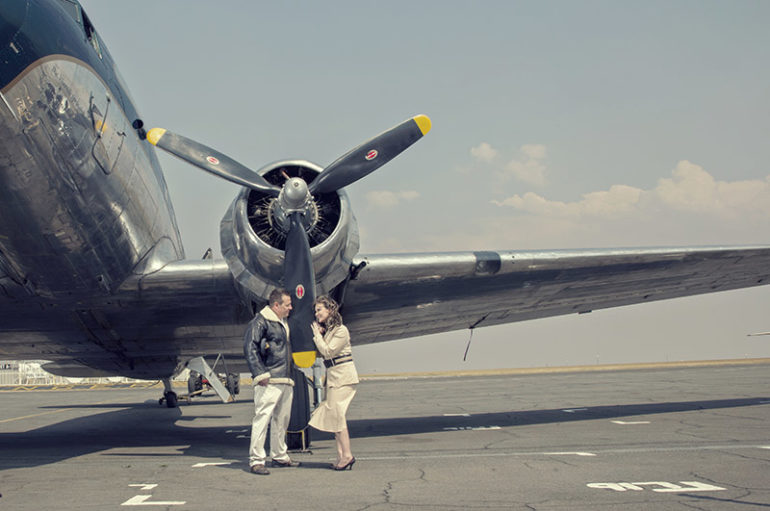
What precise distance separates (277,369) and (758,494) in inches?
182

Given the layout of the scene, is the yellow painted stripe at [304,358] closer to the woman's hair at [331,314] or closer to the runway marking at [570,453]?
the woman's hair at [331,314]

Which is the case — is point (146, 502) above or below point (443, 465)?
above

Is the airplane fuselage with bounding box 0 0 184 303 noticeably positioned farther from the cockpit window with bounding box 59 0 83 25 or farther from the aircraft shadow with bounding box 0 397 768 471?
the aircraft shadow with bounding box 0 397 768 471

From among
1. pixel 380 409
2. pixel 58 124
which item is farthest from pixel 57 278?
pixel 380 409

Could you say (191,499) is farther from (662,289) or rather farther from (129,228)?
(662,289)

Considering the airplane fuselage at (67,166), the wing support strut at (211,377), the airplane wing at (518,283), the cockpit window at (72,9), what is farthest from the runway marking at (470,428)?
the cockpit window at (72,9)

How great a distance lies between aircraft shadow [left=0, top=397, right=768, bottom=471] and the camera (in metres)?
9.08

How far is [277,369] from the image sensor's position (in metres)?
7.36

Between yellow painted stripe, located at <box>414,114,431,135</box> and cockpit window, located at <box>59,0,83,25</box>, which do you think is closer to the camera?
cockpit window, located at <box>59,0,83,25</box>

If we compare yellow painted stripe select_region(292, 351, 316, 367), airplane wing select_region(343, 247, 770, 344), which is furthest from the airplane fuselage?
airplane wing select_region(343, 247, 770, 344)

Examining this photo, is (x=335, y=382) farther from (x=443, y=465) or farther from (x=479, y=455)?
(x=479, y=455)

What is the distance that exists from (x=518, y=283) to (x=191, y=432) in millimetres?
6821

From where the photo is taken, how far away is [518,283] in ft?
35.8

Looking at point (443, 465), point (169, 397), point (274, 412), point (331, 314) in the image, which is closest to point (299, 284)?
point (331, 314)
